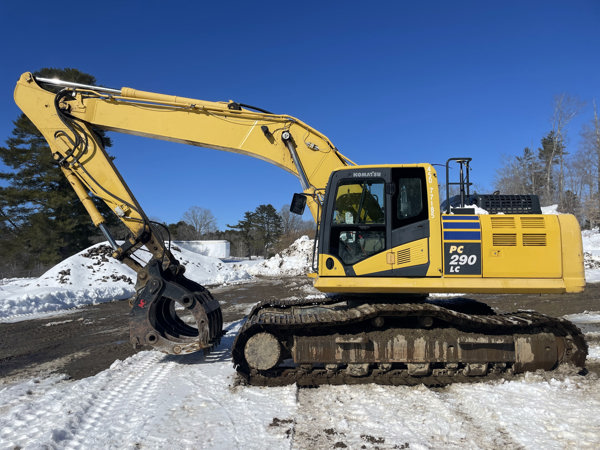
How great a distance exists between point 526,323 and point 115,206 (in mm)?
5975

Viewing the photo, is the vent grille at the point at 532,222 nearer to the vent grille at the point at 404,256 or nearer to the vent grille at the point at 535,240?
the vent grille at the point at 535,240

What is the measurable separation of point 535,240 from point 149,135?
224 inches

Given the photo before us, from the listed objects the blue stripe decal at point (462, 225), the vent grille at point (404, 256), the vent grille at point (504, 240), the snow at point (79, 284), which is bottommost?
the snow at point (79, 284)

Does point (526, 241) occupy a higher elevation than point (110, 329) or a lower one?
higher

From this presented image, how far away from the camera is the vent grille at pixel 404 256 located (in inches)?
176

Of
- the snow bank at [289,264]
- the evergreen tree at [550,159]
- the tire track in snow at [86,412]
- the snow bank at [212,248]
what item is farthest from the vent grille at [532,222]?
the snow bank at [212,248]

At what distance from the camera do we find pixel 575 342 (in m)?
4.55

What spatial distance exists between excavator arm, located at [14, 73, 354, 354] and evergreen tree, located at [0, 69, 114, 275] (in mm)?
21761

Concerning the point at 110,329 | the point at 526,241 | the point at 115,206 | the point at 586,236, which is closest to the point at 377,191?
the point at 526,241

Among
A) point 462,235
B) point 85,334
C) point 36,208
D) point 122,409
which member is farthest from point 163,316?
point 36,208

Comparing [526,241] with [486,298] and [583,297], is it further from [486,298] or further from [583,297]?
[583,297]

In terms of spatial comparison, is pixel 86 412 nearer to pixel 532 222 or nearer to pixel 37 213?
pixel 532 222

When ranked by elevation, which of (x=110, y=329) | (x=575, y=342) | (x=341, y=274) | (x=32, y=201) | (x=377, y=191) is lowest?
(x=110, y=329)

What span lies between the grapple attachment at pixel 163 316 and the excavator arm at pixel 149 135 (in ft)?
0.11
